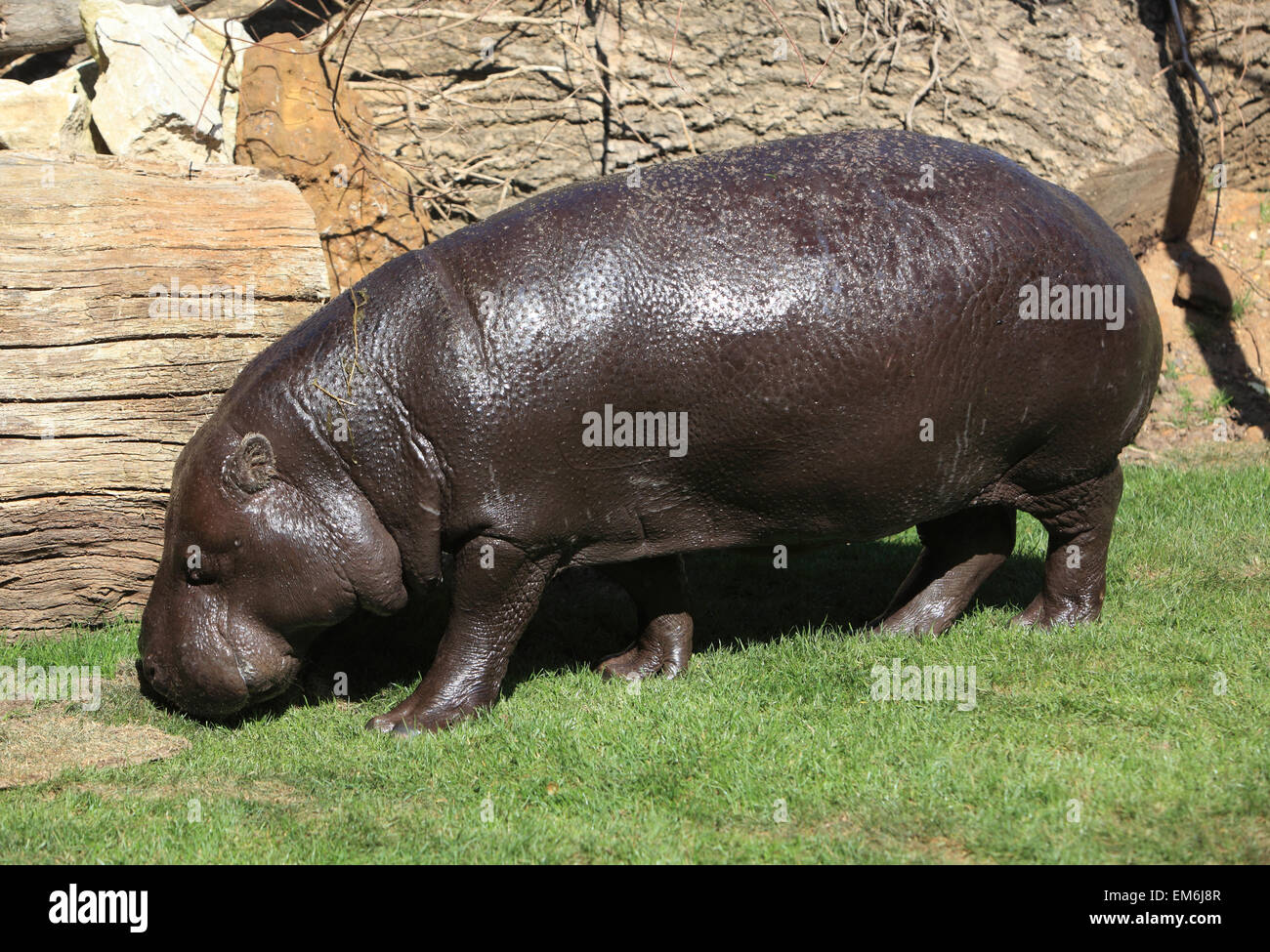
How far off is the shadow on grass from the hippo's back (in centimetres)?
89

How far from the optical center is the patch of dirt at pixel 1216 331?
958 centimetres

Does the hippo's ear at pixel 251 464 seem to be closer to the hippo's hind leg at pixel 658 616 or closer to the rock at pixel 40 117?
the hippo's hind leg at pixel 658 616

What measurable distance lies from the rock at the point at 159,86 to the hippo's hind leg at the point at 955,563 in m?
5.03

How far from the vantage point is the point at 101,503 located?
259 inches

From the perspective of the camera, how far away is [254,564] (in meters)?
5.45

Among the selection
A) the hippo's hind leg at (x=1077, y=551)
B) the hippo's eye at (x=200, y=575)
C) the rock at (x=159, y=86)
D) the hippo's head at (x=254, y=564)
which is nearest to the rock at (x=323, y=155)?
the rock at (x=159, y=86)

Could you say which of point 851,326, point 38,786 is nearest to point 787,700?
point 851,326

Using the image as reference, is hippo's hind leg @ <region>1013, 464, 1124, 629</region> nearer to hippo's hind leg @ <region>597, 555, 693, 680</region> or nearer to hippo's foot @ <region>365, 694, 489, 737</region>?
hippo's hind leg @ <region>597, 555, 693, 680</region>

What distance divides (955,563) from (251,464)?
3561 mm

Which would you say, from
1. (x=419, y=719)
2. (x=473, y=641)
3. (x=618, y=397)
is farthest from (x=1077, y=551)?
(x=419, y=719)

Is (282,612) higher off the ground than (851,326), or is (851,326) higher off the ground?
(851,326)

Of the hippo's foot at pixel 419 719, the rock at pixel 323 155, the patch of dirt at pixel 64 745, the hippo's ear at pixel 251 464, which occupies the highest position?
the rock at pixel 323 155
